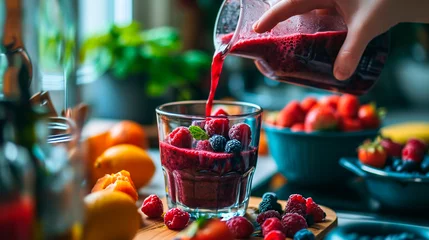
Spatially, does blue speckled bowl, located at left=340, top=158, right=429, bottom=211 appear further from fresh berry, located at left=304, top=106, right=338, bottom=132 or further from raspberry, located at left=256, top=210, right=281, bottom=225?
raspberry, located at left=256, top=210, right=281, bottom=225

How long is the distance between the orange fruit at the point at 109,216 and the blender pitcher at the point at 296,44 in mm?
357

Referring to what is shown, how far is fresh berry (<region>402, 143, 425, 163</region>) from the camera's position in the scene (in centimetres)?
131

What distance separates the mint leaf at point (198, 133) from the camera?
3.27 feet

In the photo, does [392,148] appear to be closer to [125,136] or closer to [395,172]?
[395,172]

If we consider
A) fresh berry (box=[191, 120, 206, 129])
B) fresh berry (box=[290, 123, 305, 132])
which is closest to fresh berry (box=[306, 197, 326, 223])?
fresh berry (box=[191, 120, 206, 129])

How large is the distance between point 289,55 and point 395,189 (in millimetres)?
367

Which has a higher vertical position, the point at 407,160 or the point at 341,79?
the point at 341,79

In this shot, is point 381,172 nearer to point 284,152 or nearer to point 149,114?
point 284,152

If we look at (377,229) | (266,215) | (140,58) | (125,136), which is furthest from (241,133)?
(140,58)

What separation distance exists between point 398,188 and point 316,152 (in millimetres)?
242

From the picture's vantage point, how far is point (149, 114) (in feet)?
6.90

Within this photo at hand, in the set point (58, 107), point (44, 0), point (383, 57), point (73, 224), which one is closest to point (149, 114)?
point (44, 0)

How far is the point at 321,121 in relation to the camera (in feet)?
4.75

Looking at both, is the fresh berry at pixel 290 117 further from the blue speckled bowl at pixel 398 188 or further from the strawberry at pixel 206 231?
the strawberry at pixel 206 231
